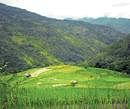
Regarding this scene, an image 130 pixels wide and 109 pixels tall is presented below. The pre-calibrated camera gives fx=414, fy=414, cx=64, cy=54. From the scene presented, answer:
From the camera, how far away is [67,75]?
430ft

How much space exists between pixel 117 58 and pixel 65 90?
80570mm

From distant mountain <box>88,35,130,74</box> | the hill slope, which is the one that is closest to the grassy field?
the hill slope

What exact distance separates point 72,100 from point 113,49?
4630 inches

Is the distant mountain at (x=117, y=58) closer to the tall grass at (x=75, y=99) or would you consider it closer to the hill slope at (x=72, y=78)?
the hill slope at (x=72, y=78)

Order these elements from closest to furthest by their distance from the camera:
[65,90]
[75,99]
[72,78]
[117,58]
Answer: [75,99], [65,90], [72,78], [117,58]

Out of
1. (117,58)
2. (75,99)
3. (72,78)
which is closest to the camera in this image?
(75,99)

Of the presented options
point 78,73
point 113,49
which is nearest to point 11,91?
point 78,73

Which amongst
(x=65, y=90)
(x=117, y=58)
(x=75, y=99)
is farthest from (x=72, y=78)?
(x=117, y=58)

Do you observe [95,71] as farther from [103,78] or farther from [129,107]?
[129,107]

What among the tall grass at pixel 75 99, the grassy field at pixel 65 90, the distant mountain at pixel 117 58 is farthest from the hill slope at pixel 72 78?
the tall grass at pixel 75 99

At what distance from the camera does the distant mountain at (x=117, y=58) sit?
15599 centimetres

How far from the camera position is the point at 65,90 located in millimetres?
93375

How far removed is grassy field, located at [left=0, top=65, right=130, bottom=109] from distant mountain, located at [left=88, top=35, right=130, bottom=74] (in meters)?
22.8

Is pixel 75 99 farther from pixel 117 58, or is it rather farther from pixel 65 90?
pixel 117 58
